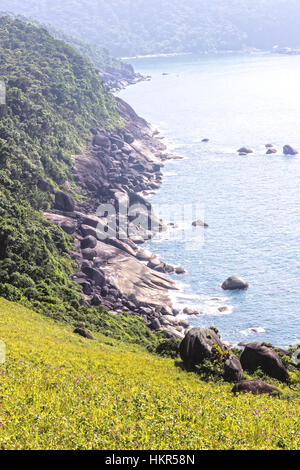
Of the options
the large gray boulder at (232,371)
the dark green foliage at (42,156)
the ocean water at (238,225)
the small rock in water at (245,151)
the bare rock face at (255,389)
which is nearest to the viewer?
the bare rock face at (255,389)

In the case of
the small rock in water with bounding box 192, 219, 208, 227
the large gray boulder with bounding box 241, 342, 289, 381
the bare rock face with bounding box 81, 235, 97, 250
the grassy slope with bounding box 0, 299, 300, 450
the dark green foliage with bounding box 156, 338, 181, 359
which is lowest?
the small rock in water with bounding box 192, 219, 208, 227

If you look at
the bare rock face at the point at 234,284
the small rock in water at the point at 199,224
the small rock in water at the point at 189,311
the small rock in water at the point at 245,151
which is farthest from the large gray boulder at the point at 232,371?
the small rock in water at the point at 245,151

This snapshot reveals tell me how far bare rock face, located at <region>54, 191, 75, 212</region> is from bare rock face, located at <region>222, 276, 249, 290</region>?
96.0ft

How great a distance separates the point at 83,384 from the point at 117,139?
11581 cm

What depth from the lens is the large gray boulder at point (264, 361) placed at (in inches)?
1718

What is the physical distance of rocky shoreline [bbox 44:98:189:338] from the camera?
6969 cm

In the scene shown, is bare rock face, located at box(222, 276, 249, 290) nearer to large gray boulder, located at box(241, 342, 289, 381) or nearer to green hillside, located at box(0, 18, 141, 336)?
green hillside, located at box(0, 18, 141, 336)

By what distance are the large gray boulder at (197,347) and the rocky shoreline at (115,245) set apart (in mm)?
18675

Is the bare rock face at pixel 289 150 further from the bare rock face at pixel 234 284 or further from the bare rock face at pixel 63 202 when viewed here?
the bare rock face at pixel 63 202

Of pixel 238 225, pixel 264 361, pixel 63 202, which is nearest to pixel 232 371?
pixel 264 361

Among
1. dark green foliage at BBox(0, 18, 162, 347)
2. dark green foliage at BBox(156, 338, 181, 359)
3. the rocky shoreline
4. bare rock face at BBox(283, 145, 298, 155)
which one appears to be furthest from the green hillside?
bare rock face at BBox(283, 145, 298, 155)

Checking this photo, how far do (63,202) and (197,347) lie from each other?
4859 centimetres

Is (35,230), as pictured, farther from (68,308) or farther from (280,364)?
(280,364)

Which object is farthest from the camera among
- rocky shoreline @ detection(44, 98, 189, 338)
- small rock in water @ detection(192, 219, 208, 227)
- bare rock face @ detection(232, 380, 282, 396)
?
small rock in water @ detection(192, 219, 208, 227)
